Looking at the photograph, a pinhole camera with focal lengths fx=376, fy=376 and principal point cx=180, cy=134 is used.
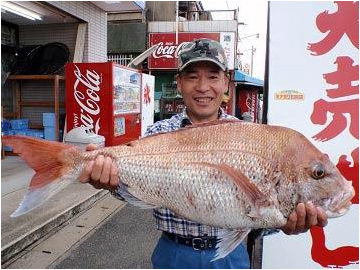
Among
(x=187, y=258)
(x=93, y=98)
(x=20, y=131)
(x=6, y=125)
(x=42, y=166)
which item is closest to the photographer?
(x=42, y=166)

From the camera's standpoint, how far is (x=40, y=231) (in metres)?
4.86

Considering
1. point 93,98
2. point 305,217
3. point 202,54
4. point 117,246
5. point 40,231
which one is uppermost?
point 202,54

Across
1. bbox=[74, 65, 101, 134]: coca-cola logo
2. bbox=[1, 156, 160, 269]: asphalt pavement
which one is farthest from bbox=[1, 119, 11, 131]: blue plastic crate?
bbox=[1, 156, 160, 269]: asphalt pavement

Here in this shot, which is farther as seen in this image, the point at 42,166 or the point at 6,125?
the point at 6,125

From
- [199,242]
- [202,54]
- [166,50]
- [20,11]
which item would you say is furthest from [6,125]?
[166,50]

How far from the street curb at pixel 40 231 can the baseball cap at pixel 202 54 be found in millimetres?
3066

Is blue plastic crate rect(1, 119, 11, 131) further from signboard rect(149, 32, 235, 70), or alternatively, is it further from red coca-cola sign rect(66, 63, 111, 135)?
signboard rect(149, 32, 235, 70)

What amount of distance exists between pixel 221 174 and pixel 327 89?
1.52 meters

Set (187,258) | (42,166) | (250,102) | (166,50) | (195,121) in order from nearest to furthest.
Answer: (42,166) → (187,258) → (195,121) → (166,50) → (250,102)

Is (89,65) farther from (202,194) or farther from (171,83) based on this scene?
(171,83)

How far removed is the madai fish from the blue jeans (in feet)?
0.96

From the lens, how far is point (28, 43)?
10312 millimetres

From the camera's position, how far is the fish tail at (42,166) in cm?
202

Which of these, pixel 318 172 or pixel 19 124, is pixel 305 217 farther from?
pixel 19 124
